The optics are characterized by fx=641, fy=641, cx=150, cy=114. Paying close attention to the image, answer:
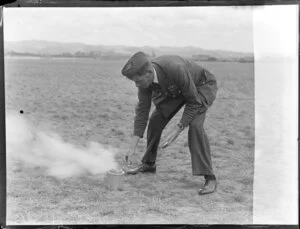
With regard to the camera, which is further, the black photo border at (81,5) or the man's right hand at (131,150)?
the man's right hand at (131,150)

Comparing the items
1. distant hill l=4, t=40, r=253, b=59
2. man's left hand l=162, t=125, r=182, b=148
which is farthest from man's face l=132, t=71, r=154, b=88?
man's left hand l=162, t=125, r=182, b=148

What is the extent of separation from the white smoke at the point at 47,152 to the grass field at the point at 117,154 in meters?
0.05

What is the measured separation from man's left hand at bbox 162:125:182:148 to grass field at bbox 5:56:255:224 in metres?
0.05

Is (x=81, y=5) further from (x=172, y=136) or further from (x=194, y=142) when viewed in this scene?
(x=194, y=142)

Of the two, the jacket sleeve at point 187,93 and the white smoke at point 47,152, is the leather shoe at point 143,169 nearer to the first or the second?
the white smoke at point 47,152

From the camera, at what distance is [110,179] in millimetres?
5074

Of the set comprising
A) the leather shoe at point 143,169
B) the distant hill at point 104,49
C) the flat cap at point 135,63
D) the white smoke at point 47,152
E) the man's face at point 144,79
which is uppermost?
the distant hill at point 104,49

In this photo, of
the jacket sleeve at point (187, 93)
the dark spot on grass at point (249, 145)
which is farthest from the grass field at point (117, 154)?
the jacket sleeve at point (187, 93)

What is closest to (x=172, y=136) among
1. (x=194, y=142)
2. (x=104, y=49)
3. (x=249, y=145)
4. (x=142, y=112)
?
(x=194, y=142)

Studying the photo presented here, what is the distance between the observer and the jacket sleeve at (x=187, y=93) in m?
4.98

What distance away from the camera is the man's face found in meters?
5.00

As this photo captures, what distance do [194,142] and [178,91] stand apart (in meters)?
0.42

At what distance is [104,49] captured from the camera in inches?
198

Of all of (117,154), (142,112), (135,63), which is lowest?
(117,154)
